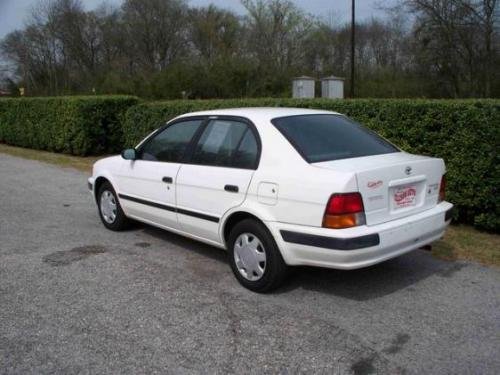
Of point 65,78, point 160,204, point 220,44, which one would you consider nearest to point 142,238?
point 160,204

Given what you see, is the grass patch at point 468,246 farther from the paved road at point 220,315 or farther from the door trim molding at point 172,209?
the door trim molding at point 172,209

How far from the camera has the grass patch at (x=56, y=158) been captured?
13.3 m

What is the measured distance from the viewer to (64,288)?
4.61 metres

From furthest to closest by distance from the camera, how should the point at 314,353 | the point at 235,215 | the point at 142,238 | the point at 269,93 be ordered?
the point at 269,93 < the point at 142,238 < the point at 235,215 < the point at 314,353

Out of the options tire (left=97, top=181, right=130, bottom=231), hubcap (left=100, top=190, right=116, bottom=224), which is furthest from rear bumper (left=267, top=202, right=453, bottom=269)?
hubcap (left=100, top=190, right=116, bottom=224)

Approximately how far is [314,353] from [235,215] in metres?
1.50

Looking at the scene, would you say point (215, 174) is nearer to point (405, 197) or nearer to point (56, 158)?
point (405, 197)

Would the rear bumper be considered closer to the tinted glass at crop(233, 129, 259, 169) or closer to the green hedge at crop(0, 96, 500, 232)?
the tinted glass at crop(233, 129, 259, 169)

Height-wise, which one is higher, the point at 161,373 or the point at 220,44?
the point at 220,44

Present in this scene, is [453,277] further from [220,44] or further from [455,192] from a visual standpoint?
[220,44]

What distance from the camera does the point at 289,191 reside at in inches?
160

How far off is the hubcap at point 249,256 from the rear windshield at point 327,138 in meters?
0.83

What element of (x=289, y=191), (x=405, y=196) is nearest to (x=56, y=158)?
(x=289, y=191)

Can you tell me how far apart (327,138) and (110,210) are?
10.2 ft
